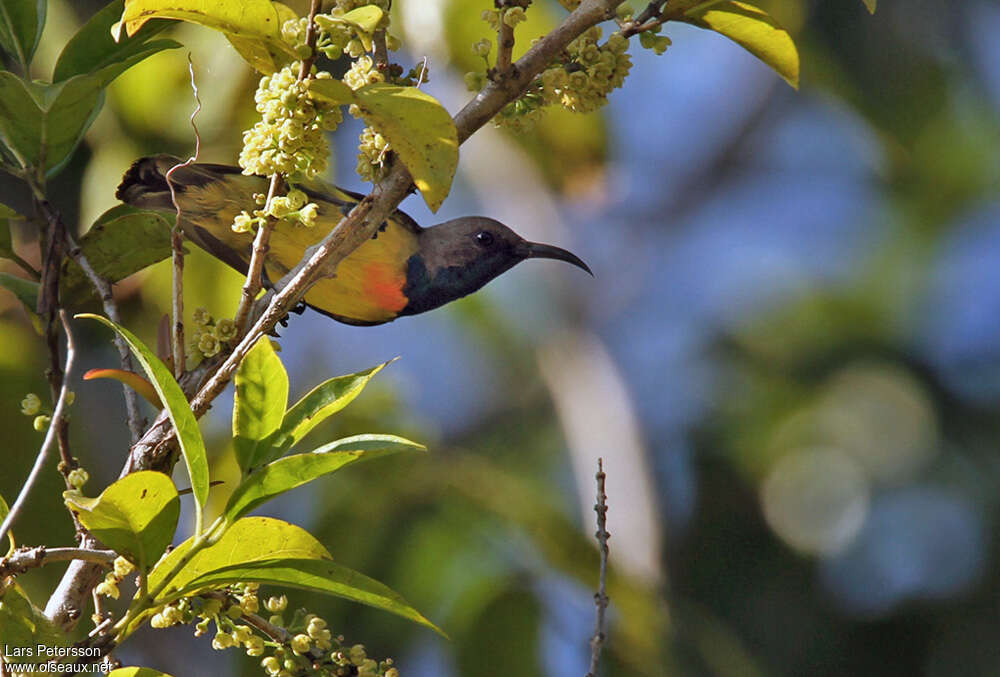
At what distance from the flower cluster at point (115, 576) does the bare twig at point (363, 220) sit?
14 mm

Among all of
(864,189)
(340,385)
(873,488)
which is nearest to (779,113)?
(864,189)

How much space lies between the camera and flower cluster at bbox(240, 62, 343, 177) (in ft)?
3.00

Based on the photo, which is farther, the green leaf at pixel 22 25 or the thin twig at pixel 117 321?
the green leaf at pixel 22 25

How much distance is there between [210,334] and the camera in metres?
1.04

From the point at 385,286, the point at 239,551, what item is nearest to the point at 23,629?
the point at 239,551

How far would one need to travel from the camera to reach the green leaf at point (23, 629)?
0.90 meters

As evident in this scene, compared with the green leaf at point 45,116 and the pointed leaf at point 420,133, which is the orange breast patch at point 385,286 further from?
the pointed leaf at point 420,133

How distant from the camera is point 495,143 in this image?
5.50m

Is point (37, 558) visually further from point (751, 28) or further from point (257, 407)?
point (751, 28)

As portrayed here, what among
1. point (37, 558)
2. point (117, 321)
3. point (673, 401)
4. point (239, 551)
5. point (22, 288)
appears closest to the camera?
point (37, 558)

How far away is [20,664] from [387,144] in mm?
551

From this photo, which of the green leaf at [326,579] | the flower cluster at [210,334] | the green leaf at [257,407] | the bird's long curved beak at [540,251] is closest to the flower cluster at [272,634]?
the green leaf at [326,579]

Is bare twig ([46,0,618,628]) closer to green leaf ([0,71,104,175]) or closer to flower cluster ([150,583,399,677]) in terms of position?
flower cluster ([150,583,399,677])

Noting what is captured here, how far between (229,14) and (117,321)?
0.36 m
